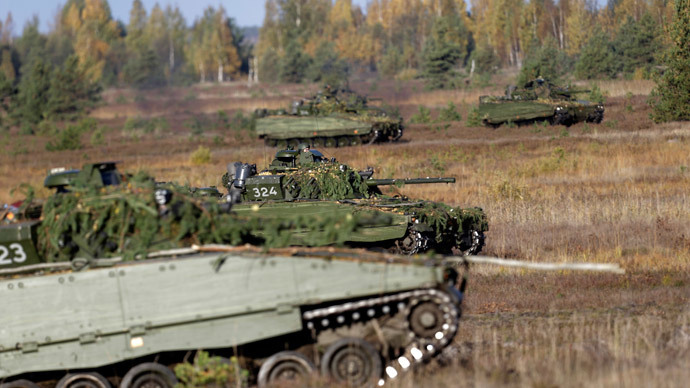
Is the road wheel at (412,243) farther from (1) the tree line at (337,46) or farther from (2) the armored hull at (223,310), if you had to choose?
(1) the tree line at (337,46)

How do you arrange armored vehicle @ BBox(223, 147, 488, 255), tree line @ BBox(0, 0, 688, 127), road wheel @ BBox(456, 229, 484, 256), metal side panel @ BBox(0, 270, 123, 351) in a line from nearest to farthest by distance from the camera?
metal side panel @ BBox(0, 270, 123, 351)
armored vehicle @ BBox(223, 147, 488, 255)
road wheel @ BBox(456, 229, 484, 256)
tree line @ BBox(0, 0, 688, 127)

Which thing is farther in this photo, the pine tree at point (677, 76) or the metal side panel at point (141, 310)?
the pine tree at point (677, 76)

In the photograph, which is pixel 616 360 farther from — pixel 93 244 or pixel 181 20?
pixel 181 20

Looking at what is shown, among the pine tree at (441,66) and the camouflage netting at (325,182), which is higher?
the pine tree at (441,66)

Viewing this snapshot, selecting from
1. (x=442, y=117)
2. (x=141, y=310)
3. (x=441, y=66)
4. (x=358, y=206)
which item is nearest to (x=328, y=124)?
(x=442, y=117)

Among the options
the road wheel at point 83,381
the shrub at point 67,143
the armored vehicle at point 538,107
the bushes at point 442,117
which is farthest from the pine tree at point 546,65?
the road wheel at point 83,381

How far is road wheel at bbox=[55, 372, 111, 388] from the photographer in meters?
9.69

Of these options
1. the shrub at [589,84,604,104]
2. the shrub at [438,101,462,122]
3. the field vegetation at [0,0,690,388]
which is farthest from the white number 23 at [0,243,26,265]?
the shrub at [438,101,462,122]

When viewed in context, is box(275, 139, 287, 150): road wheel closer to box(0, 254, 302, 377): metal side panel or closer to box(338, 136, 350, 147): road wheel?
box(338, 136, 350, 147): road wheel

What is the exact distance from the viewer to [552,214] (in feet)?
68.7

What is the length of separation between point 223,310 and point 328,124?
30.2 metres

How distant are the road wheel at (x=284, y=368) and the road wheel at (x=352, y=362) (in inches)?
8.5

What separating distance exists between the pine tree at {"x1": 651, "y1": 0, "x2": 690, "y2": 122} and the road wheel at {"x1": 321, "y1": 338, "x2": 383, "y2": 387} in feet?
90.2

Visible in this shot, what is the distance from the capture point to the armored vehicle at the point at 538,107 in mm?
39531
